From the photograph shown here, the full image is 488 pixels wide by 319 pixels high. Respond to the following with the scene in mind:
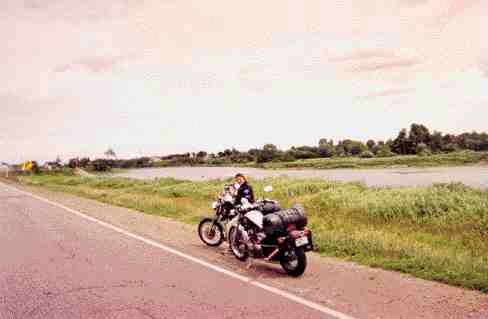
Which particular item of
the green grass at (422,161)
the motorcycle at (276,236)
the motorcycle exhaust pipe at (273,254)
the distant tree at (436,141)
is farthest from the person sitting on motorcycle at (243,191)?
the distant tree at (436,141)

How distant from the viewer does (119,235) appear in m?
11.1

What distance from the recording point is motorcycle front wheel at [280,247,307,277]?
22.6 ft

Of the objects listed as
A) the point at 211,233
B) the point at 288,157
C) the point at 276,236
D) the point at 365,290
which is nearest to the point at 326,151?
the point at 288,157

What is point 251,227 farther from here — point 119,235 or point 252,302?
point 119,235

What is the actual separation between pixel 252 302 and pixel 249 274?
152 centimetres

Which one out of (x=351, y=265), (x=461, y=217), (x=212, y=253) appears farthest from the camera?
(x=461, y=217)

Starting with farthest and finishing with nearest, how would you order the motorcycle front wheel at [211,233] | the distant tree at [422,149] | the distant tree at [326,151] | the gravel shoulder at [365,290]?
the distant tree at [326,151] → the distant tree at [422,149] → the motorcycle front wheel at [211,233] → the gravel shoulder at [365,290]

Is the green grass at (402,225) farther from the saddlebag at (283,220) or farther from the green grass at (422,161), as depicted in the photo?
the green grass at (422,161)

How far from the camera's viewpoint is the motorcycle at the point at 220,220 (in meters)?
8.79

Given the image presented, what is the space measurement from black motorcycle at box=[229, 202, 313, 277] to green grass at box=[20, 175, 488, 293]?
1.63 m

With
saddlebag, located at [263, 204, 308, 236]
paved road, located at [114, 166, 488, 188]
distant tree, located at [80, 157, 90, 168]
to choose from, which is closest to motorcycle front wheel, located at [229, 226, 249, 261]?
saddlebag, located at [263, 204, 308, 236]

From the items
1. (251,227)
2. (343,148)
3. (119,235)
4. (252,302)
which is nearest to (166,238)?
(119,235)

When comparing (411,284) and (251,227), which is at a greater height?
(251,227)

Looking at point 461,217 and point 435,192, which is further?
point 435,192
